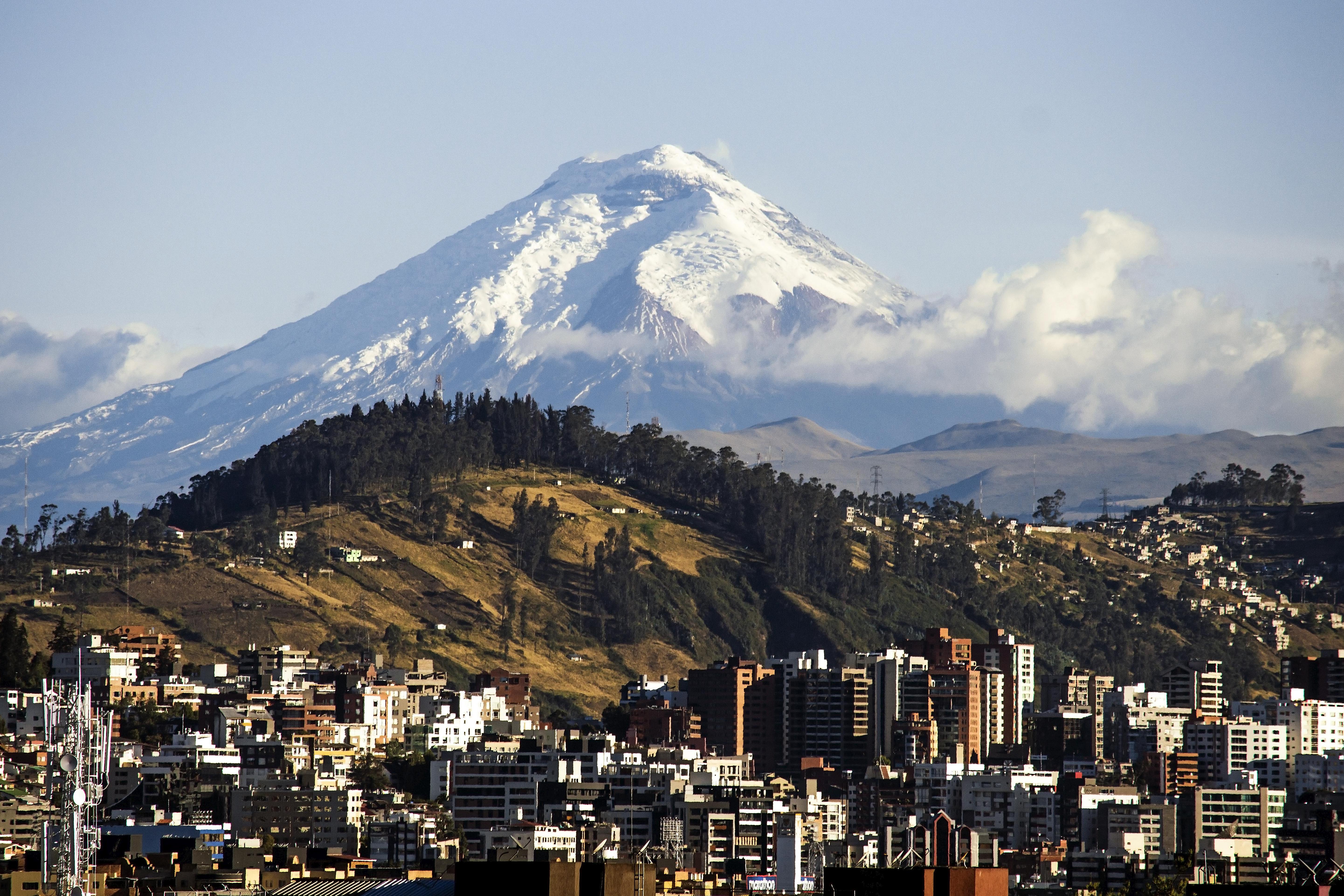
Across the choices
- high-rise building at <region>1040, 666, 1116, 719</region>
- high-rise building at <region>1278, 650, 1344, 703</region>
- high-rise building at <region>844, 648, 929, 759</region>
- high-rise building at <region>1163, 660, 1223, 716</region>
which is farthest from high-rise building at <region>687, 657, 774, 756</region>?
high-rise building at <region>1278, 650, 1344, 703</region>

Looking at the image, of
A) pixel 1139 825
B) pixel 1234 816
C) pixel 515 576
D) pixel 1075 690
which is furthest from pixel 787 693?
pixel 1234 816

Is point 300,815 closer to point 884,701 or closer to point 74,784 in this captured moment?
point 884,701

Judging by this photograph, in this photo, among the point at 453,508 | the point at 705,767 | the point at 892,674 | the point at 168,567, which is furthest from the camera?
the point at 453,508

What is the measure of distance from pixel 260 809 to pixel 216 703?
29824 millimetres

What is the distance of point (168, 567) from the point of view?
16662 centimetres

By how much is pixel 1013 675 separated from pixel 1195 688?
1689 centimetres

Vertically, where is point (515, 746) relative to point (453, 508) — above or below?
below

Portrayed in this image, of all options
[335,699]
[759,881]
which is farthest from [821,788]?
[759,881]

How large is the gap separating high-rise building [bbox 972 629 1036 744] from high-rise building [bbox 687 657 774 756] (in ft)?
55.5

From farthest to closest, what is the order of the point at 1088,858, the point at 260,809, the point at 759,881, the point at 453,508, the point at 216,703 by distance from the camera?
1. the point at 453,508
2. the point at 216,703
3. the point at 260,809
4. the point at 1088,858
5. the point at 759,881

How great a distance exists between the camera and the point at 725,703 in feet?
490

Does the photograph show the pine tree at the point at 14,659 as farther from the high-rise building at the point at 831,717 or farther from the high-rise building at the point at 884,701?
the high-rise building at the point at 884,701

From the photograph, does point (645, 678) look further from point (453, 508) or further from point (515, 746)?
point (515, 746)

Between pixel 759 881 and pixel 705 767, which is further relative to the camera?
pixel 705 767
